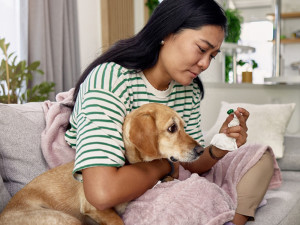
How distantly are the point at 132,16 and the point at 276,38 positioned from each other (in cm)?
205

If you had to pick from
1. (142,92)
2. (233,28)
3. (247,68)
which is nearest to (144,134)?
(142,92)

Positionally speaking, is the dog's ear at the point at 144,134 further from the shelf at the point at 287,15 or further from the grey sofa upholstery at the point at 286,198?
the shelf at the point at 287,15

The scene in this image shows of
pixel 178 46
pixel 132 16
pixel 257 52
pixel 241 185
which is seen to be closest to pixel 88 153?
pixel 178 46

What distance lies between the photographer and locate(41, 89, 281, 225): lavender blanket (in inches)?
46.9

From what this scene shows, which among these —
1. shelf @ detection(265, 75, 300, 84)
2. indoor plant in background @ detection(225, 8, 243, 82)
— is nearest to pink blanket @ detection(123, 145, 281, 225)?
shelf @ detection(265, 75, 300, 84)

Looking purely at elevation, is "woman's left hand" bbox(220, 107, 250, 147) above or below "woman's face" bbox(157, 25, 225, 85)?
below

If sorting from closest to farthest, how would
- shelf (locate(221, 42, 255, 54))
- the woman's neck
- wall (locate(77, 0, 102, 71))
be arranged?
1. the woman's neck
2. shelf (locate(221, 42, 255, 54))
3. wall (locate(77, 0, 102, 71))

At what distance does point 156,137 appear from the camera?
1.21 meters

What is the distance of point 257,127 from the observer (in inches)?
106

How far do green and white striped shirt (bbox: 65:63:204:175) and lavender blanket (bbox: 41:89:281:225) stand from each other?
86 millimetres

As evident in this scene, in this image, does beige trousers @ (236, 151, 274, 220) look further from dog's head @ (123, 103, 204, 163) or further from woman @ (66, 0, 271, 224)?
dog's head @ (123, 103, 204, 163)

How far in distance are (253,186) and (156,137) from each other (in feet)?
2.10

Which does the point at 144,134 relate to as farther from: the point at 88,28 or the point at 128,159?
the point at 88,28

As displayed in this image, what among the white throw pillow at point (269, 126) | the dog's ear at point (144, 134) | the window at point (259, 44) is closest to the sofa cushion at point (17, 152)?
Answer: the dog's ear at point (144, 134)
